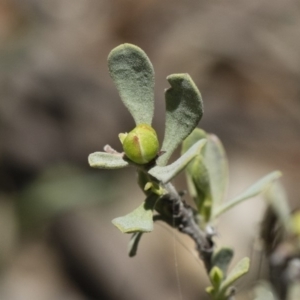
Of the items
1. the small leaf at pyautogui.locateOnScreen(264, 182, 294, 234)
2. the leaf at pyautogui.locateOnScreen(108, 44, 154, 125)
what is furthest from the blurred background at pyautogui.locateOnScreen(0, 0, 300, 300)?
the leaf at pyautogui.locateOnScreen(108, 44, 154, 125)

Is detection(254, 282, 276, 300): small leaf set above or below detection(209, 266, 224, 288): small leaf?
below

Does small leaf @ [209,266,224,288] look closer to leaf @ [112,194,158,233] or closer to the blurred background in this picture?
leaf @ [112,194,158,233]

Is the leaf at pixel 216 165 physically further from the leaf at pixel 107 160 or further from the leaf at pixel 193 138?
the leaf at pixel 107 160

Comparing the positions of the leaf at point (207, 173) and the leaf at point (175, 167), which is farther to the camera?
the leaf at point (207, 173)

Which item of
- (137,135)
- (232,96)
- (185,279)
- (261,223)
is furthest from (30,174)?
(137,135)

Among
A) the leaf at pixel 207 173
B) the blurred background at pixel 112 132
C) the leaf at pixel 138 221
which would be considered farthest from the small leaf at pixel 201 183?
the blurred background at pixel 112 132

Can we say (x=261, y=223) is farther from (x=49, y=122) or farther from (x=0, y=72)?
(x=0, y=72)
